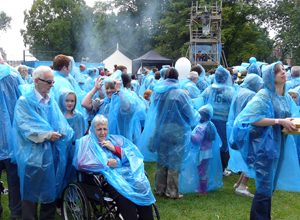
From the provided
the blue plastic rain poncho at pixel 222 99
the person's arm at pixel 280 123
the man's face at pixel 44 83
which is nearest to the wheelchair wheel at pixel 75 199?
the man's face at pixel 44 83

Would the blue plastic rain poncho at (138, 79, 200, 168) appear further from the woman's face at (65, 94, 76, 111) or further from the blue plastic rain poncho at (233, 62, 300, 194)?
the woman's face at (65, 94, 76, 111)

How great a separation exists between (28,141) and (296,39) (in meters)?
22.2

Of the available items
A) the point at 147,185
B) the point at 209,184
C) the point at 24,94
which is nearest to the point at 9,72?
the point at 24,94

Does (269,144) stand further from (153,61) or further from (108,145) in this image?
(153,61)

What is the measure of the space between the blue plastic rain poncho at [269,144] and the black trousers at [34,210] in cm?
200

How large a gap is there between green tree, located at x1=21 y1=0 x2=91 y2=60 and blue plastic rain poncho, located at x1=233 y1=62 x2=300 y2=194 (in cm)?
3683

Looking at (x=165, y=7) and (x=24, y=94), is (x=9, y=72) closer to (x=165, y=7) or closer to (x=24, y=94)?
(x=24, y=94)

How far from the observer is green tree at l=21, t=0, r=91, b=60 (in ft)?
123

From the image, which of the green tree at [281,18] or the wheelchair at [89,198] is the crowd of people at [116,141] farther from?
the green tree at [281,18]

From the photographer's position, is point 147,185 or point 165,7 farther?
point 165,7

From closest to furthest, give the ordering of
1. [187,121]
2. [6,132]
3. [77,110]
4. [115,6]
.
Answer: [6,132] → [77,110] → [187,121] → [115,6]

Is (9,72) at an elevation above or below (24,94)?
above

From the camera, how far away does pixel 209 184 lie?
4211mm

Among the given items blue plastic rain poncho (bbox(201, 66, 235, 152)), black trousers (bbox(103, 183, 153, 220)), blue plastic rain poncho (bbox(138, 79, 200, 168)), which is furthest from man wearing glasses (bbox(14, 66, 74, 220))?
blue plastic rain poncho (bbox(201, 66, 235, 152))
